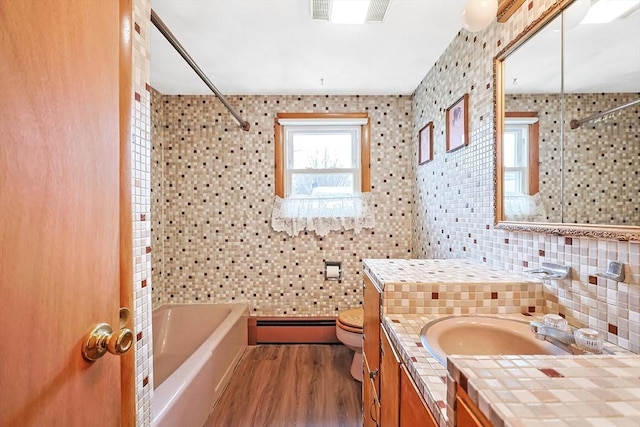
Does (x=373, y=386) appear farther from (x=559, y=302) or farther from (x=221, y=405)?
(x=221, y=405)

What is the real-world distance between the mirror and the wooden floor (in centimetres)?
144

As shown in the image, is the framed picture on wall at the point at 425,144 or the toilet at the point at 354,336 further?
the framed picture on wall at the point at 425,144

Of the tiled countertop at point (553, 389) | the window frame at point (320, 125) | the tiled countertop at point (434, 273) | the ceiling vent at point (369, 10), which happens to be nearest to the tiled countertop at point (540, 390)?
the tiled countertop at point (553, 389)

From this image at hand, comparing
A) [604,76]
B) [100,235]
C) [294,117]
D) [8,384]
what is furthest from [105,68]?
[294,117]

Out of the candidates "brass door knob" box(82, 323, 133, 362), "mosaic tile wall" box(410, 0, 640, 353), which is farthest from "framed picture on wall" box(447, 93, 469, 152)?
"brass door knob" box(82, 323, 133, 362)

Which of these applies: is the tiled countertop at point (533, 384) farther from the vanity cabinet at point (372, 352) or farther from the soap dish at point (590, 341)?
the vanity cabinet at point (372, 352)

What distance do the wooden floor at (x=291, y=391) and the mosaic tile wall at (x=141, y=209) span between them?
0.94 meters

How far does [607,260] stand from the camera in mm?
727

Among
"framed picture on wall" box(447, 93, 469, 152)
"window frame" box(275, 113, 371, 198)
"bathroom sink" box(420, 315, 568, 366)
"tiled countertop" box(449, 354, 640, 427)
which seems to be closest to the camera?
"tiled countertop" box(449, 354, 640, 427)

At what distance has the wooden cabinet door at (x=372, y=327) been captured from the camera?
1.06m

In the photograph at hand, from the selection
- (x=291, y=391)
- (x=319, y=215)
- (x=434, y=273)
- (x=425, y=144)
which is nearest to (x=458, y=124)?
(x=425, y=144)

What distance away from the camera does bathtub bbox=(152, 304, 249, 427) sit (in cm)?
125

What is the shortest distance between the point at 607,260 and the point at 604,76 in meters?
0.52

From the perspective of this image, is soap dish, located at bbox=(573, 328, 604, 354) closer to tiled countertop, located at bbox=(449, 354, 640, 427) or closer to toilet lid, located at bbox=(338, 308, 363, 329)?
tiled countertop, located at bbox=(449, 354, 640, 427)
